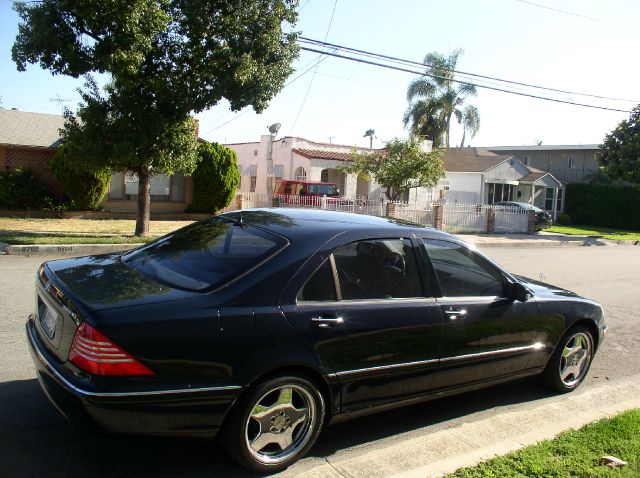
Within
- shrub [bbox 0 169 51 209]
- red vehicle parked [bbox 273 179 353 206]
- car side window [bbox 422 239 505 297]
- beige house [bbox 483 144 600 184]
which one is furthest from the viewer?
beige house [bbox 483 144 600 184]

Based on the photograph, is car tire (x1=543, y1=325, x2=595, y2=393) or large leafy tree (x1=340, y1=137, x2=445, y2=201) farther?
large leafy tree (x1=340, y1=137, x2=445, y2=201)

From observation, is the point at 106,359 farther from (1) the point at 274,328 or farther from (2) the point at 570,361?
(2) the point at 570,361

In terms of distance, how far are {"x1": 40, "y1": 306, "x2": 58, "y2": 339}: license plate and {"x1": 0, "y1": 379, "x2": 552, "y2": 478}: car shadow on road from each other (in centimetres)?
62

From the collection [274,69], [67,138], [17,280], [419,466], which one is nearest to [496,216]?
[274,69]

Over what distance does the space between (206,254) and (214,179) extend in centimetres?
1843

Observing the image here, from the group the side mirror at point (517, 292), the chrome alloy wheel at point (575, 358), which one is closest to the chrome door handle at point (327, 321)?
the side mirror at point (517, 292)

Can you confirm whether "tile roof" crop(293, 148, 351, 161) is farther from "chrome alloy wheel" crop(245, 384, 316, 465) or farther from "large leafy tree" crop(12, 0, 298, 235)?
"chrome alloy wheel" crop(245, 384, 316, 465)

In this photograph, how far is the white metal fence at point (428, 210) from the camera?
70.5 feet

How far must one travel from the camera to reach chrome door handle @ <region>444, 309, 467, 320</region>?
13.4ft

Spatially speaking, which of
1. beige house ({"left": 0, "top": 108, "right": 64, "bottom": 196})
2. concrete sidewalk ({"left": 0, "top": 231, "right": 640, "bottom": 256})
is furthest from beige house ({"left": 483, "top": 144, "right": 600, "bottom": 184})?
beige house ({"left": 0, "top": 108, "right": 64, "bottom": 196})

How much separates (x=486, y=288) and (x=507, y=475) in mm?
1511

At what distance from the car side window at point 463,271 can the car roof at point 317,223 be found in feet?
0.32

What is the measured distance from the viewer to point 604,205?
35531 millimetres

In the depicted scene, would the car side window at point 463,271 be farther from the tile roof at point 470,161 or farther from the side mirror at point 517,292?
the tile roof at point 470,161
